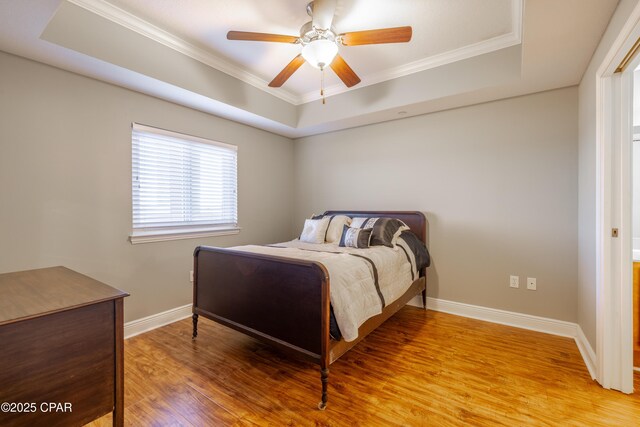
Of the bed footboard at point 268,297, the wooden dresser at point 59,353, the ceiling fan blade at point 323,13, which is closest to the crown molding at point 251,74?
the ceiling fan blade at point 323,13

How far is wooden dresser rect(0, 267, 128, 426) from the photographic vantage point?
3.42 feet

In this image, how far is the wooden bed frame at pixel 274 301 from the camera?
1.76 meters

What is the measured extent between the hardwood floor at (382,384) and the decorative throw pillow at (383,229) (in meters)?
0.89

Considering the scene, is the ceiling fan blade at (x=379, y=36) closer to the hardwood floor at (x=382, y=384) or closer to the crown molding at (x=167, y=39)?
the crown molding at (x=167, y=39)

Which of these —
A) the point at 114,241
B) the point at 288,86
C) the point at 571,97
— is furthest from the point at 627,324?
the point at 114,241

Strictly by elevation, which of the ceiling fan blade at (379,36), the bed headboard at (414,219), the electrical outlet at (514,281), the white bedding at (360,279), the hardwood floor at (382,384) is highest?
the ceiling fan blade at (379,36)

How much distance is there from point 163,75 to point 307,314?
2.28 meters

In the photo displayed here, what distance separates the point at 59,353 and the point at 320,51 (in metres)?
2.10

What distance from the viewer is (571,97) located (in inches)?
102

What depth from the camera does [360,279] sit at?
6.89ft

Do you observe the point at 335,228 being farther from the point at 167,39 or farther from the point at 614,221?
the point at 167,39

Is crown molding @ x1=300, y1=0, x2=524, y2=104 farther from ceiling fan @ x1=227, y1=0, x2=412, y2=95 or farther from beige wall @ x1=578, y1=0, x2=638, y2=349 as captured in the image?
ceiling fan @ x1=227, y1=0, x2=412, y2=95

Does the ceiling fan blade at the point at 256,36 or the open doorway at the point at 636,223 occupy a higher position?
the ceiling fan blade at the point at 256,36

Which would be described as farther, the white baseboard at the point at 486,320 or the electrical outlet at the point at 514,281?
the electrical outlet at the point at 514,281
